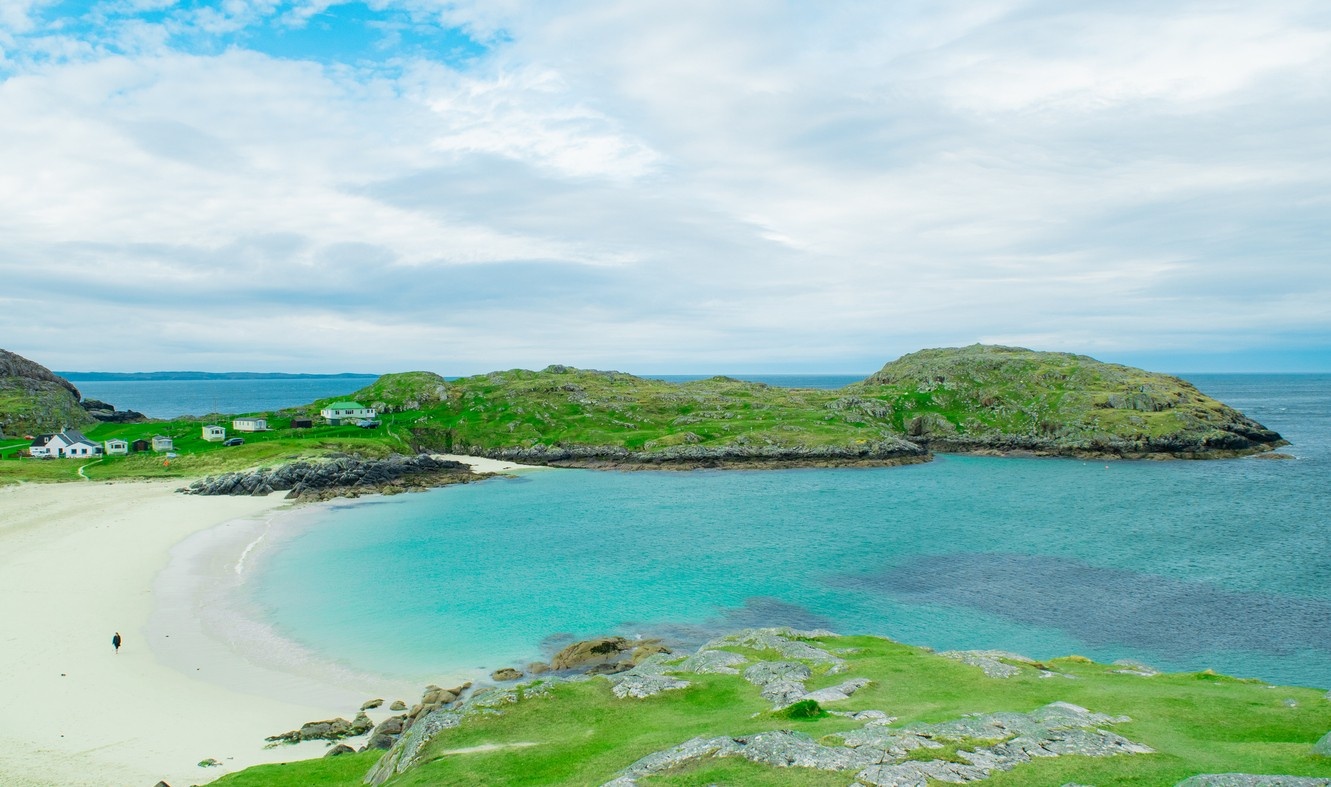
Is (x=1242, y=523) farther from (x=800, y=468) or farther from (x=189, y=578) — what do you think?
(x=189, y=578)

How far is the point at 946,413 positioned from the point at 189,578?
161186 millimetres

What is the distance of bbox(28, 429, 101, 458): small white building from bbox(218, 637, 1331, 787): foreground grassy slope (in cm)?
13630

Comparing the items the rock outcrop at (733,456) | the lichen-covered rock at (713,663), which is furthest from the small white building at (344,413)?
the lichen-covered rock at (713,663)

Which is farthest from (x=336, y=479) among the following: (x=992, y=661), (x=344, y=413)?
(x=992, y=661)

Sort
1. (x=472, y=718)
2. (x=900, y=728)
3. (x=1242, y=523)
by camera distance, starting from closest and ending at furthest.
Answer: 1. (x=900, y=728)
2. (x=472, y=718)
3. (x=1242, y=523)

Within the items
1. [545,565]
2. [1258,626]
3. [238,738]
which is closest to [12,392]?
[545,565]

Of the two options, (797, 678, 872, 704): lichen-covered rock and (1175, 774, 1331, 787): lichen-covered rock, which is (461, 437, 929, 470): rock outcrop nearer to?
(797, 678, 872, 704): lichen-covered rock

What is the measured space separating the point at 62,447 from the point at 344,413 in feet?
161

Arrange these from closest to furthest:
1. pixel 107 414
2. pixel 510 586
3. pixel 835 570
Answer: pixel 510 586 → pixel 835 570 → pixel 107 414

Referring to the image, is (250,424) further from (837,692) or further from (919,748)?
(919,748)

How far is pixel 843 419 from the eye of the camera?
6481 inches

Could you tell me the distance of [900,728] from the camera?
854 inches

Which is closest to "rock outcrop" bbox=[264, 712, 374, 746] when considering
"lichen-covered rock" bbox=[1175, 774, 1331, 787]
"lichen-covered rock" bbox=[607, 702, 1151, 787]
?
"lichen-covered rock" bbox=[607, 702, 1151, 787]

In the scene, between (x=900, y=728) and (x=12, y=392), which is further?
(x=12, y=392)
